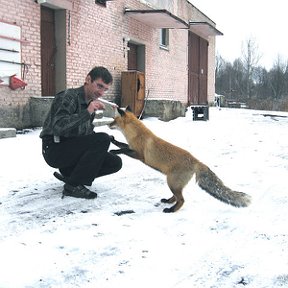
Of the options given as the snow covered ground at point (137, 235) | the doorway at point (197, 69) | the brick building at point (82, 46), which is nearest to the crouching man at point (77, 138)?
the snow covered ground at point (137, 235)

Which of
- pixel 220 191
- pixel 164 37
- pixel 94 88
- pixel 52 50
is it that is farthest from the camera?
pixel 164 37

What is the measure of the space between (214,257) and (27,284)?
126cm

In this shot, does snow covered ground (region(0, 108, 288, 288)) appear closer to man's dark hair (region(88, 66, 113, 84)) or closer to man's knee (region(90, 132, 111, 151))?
man's knee (region(90, 132, 111, 151))

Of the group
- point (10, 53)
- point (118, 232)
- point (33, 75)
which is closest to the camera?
point (118, 232)

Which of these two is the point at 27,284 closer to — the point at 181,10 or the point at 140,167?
the point at 140,167

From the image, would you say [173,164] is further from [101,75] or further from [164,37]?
[164,37]

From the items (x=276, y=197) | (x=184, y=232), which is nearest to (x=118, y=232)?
(x=184, y=232)

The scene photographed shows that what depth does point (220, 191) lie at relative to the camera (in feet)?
12.6

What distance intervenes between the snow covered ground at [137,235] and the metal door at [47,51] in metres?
5.02

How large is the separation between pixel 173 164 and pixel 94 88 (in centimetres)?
106

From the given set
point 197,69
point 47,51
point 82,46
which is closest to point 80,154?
point 47,51

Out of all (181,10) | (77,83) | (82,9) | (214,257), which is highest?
A: (181,10)

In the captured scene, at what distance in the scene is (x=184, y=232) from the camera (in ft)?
11.1

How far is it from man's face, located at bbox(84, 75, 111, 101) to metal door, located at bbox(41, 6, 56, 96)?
6.35 meters
